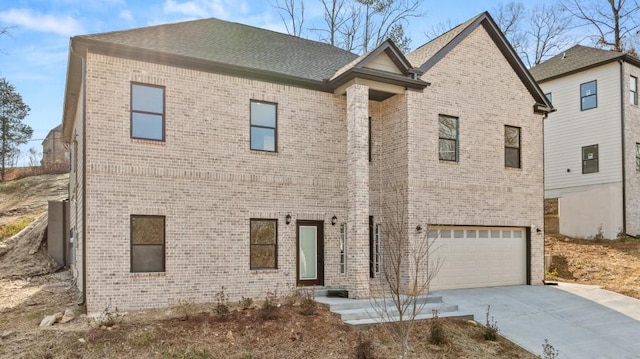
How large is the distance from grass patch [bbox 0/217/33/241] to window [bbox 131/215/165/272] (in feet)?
40.6

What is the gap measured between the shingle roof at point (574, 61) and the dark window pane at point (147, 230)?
20.4 metres

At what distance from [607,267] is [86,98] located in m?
17.3

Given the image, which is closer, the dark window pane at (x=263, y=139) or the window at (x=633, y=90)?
the dark window pane at (x=263, y=139)

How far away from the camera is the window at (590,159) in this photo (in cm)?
2163

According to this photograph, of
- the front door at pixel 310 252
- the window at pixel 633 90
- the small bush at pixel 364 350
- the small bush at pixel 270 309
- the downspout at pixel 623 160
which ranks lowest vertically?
the small bush at pixel 364 350

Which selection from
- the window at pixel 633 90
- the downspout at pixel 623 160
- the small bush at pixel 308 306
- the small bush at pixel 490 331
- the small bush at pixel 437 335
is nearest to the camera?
the small bush at pixel 437 335

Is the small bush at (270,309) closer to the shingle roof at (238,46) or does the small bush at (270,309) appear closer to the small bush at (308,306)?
the small bush at (308,306)

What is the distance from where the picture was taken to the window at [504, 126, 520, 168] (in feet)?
52.0

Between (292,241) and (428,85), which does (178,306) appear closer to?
(292,241)

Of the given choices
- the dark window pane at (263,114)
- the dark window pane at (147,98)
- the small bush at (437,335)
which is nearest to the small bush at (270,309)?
the small bush at (437,335)

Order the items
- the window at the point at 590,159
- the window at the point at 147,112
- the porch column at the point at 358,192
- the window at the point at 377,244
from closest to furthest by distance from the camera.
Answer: the window at the point at 147,112 < the porch column at the point at 358,192 < the window at the point at 377,244 < the window at the point at 590,159

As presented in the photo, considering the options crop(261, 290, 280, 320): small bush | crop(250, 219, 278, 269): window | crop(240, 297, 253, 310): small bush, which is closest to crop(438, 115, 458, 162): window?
crop(250, 219, 278, 269): window

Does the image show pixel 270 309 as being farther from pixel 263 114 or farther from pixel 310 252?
pixel 263 114

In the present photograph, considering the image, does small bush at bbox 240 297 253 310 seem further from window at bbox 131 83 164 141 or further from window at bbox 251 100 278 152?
window at bbox 131 83 164 141
